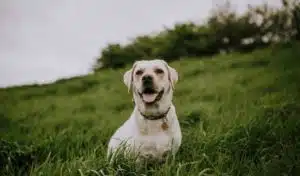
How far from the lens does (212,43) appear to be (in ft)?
47.9

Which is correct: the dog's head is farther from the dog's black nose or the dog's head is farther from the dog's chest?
the dog's chest

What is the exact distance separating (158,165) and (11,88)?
30.0ft

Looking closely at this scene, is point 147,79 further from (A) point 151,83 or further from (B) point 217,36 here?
(B) point 217,36

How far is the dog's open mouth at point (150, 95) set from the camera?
14.1 ft

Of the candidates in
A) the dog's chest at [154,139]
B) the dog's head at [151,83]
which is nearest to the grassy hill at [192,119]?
the dog's chest at [154,139]

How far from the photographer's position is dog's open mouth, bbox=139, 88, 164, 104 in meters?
4.31

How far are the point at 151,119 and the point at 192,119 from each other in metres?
2.41

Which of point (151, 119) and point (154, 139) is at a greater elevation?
point (151, 119)

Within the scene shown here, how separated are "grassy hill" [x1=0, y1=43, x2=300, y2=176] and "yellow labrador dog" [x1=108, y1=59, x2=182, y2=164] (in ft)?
0.63

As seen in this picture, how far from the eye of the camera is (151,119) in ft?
14.3

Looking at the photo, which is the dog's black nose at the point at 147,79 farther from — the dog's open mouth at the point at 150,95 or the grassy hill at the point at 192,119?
the grassy hill at the point at 192,119

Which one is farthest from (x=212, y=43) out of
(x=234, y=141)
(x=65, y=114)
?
(x=234, y=141)

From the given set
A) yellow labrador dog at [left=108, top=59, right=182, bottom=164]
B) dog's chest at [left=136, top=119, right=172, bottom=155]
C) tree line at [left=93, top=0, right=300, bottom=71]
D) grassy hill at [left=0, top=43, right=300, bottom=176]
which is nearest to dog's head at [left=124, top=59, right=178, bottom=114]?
yellow labrador dog at [left=108, top=59, right=182, bottom=164]

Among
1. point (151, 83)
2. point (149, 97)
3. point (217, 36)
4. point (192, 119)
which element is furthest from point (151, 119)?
point (217, 36)
